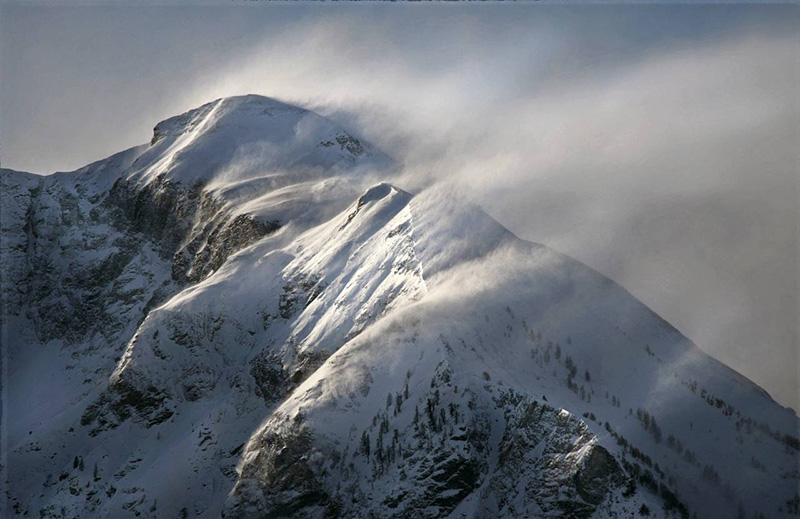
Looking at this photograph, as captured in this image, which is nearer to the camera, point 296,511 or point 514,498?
point 514,498

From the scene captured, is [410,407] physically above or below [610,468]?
above

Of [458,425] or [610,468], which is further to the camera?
[458,425]

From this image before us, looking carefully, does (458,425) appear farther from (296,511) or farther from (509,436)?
(296,511)

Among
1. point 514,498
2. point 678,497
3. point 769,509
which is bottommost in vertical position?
point 769,509

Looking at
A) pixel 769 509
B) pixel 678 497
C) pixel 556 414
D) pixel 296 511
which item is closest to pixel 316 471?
pixel 296 511

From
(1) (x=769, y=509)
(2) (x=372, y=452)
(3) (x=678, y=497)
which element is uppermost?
(2) (x=372, y=452)

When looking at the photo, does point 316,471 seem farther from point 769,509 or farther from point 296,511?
point 769,509

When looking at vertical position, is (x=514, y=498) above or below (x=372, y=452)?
below

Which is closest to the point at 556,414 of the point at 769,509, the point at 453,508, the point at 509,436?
the point at 509,436
